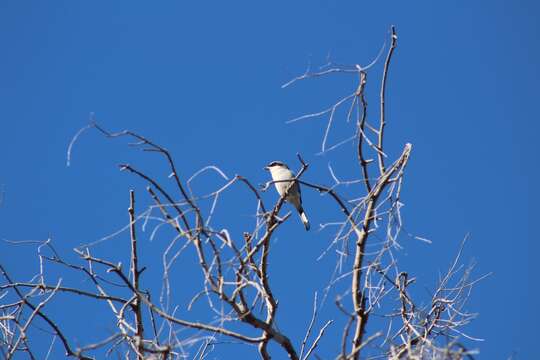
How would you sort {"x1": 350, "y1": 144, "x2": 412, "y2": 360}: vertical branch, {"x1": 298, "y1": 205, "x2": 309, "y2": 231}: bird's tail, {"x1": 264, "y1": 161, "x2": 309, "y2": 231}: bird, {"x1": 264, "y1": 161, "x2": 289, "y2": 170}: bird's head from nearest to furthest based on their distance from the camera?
{"x1": 350, "y1": 144, "x2": 412, "y2": 360}: vertical branch → {"x1": 264, "y1": 161, "x2": 309, "y2": 231}: bird → {"x1": 298, "y1": 205, "x2": 309, "y2": 231}: bird's tail → {"x1": 264, "y1": 161, "x2": 289, "y2": 170}: bird's head

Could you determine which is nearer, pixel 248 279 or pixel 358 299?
pixel 248 279

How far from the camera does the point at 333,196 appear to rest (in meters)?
2.61

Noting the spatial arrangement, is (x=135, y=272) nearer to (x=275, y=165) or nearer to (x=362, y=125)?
(x=362, y=125)

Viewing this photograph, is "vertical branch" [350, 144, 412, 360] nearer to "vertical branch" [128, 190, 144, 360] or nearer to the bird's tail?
"vertical branch" [128, 190, 144, 360]

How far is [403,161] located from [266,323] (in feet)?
2.71

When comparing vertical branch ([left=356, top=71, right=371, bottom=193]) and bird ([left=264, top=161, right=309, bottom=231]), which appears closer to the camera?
vertical branch ([left=356, top=71, right=371, bottom=193])

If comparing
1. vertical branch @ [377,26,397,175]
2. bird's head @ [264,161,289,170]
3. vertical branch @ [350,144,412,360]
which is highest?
bird's head @ [264,161,289,170]

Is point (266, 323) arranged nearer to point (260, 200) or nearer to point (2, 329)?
point (260, 200)

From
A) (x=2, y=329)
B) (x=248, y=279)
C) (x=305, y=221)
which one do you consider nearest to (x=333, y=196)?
(x=248, y=279)

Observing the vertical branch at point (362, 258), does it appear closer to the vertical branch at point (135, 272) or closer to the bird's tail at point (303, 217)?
the vertical branch at point (135, 272)

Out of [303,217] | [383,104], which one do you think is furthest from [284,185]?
[383,104]

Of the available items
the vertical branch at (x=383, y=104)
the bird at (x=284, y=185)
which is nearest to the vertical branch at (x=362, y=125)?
the vertical branch at (x=383, y=104)

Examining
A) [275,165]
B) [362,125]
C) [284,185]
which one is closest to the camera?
[362,125]

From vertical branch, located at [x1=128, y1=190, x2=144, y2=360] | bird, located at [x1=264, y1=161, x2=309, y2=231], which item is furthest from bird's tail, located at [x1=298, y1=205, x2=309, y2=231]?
vertical branch, located at [x1=128, y1=190, x2=144, y2=360]
